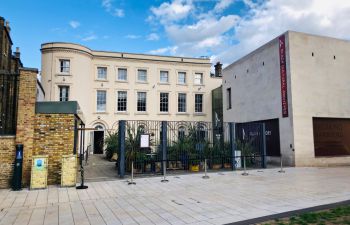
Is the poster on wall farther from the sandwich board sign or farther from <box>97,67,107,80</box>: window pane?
<box>97,67,107,80</box>: window pane

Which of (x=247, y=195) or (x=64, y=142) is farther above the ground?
(x=64, y=142)

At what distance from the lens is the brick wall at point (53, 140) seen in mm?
9141

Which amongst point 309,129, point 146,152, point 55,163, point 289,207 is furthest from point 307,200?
point 309,129

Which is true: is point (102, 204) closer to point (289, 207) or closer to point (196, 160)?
point (289, 207)

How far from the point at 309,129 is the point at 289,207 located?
34.6ft

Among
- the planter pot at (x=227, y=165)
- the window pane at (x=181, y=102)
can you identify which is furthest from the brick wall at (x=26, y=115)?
the window pane at (x=181, y=102)

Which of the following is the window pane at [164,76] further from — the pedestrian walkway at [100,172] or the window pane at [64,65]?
the pedestrian walkway at [100,172]

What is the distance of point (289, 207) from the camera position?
6047 mm

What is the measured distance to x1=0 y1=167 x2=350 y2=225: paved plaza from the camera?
544 cm

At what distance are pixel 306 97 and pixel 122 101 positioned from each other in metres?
17.4

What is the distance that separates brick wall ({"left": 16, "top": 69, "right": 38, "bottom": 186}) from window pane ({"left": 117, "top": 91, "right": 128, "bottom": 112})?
17.4 meters

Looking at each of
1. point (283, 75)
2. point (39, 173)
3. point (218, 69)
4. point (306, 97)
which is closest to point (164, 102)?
point (218, 69)

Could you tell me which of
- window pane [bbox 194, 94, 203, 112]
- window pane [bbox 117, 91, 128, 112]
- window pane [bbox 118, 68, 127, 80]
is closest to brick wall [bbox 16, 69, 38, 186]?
window pane [bbox 117, 91, 128, 112]

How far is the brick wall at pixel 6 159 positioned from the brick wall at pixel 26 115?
0.32 m
